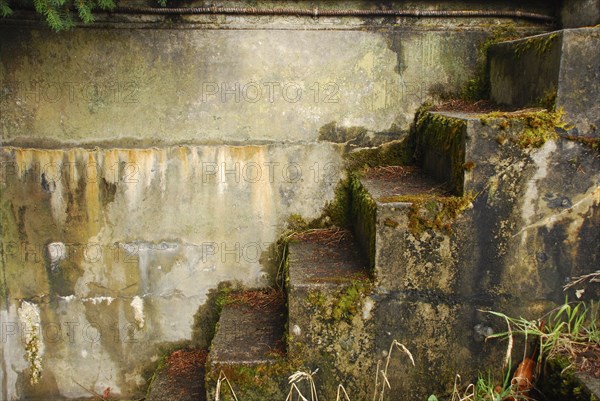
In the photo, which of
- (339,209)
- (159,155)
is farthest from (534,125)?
(159,155)

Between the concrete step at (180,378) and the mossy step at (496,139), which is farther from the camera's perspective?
the concrete step at (180,378)

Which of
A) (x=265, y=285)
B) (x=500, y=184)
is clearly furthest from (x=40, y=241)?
(x=500, y=184)

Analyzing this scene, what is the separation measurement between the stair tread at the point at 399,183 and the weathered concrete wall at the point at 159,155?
0.89 feet

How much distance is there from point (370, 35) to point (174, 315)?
2328 mm

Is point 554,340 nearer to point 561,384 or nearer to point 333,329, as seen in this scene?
point 561,384

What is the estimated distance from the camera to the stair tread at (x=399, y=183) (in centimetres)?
264

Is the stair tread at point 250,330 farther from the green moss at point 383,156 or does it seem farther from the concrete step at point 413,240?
the green moss at point 383,156

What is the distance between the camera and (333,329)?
8.20ft

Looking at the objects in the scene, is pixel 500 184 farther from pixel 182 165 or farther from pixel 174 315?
pixel 174 315

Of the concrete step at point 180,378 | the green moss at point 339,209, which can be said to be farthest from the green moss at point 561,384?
the concrete step at point 180,378

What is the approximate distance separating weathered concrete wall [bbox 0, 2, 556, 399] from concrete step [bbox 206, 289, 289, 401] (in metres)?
0.54

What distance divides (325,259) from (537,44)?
1.64 meters

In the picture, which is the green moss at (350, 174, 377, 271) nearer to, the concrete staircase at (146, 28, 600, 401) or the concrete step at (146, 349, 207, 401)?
the concrete staircase at (146, 28, 600, 401)

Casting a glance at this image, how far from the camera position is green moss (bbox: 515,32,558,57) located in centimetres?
246
